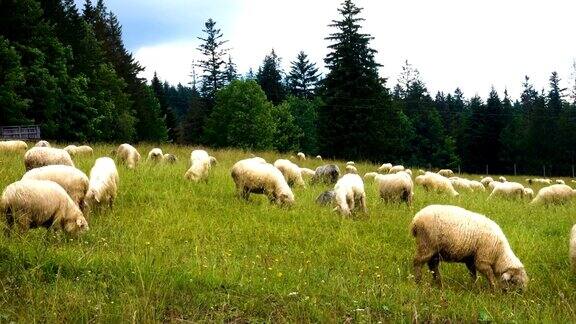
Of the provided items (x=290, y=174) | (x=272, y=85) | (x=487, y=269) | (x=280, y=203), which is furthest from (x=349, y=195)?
(x=272, y=85)

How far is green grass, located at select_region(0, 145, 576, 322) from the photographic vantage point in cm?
467

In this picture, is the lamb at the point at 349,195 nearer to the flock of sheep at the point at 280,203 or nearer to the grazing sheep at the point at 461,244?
the flock of sheep at the point at 280,203

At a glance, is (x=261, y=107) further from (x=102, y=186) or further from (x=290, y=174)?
(x=102, y=186)

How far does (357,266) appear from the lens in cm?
776

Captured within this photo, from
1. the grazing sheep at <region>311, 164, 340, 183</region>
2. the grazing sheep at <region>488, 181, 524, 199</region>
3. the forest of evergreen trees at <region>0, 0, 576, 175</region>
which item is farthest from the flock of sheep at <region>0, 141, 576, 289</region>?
the forest of evergreen trees at <region>0, 0, 576, 175</region>

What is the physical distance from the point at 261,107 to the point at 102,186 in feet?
144

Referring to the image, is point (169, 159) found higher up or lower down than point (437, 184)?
higher up

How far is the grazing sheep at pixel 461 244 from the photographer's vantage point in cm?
739

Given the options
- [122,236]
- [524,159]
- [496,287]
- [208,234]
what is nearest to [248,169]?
[208,234]

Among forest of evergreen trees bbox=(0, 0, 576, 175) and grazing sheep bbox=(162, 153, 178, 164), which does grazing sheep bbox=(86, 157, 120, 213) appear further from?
forest of evergreen trees bbox=(0, 0, 576, 175)

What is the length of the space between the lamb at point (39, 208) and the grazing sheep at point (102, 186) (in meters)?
1.67

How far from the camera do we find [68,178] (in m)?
9.43

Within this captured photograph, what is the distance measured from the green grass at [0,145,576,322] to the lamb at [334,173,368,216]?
0.38m

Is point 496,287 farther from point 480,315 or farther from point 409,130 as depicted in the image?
point 409,130
